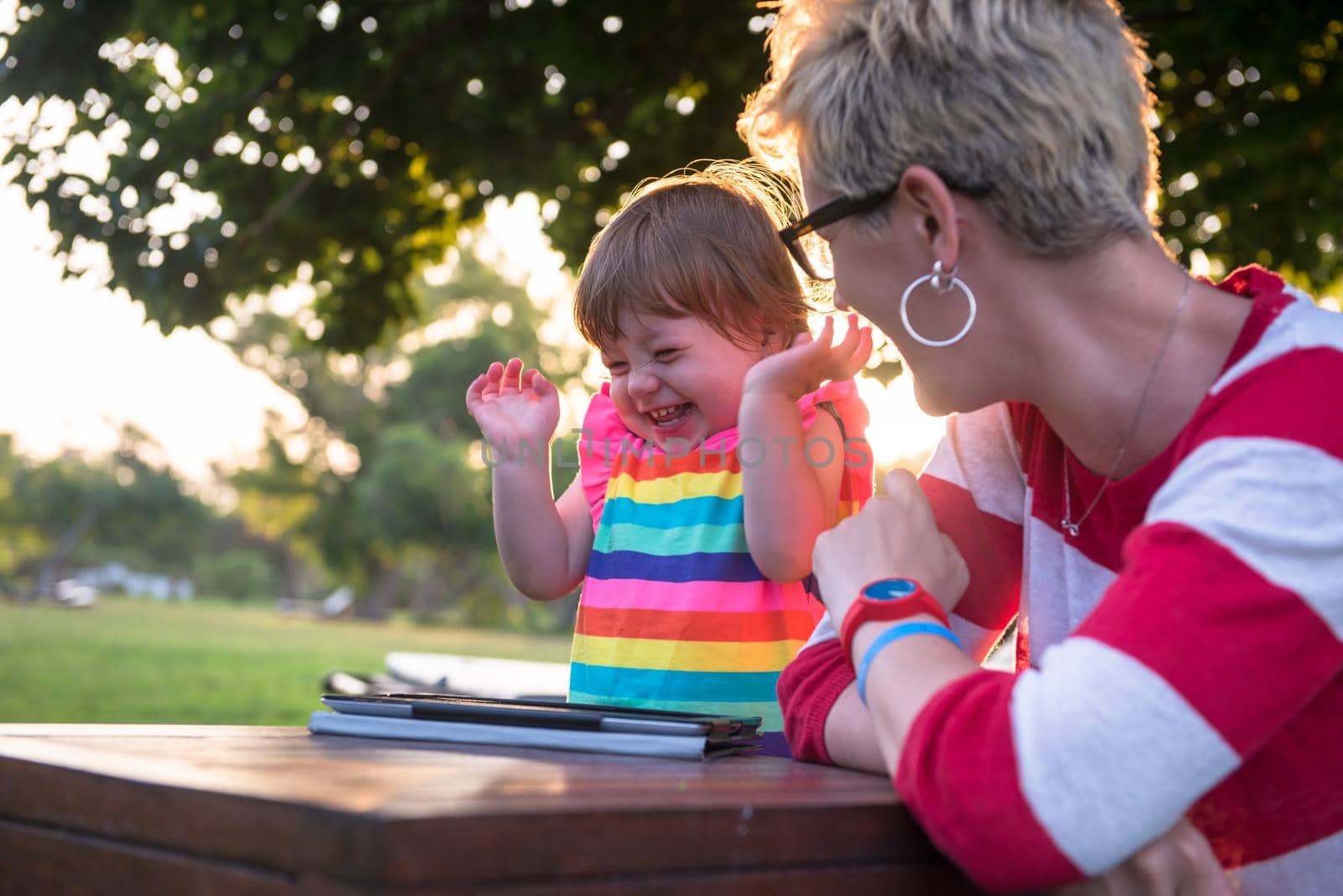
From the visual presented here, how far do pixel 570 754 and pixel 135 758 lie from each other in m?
0.40

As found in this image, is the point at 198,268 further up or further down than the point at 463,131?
further down

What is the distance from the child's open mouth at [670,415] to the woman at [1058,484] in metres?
0.63

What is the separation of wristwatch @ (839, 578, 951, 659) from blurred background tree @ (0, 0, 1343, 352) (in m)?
3.43

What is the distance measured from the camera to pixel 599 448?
2.49 m

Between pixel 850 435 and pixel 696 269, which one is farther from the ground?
pixel 696 269

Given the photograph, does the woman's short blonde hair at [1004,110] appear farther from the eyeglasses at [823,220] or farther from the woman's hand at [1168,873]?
the woman's hand at [1168,873]

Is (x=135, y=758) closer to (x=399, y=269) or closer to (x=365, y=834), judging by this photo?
(x=365, y=834)

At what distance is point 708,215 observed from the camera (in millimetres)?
2465

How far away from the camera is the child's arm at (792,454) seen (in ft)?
6.19

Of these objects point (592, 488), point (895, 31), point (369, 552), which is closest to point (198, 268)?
point (592, 488)

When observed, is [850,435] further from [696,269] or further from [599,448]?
[599,448]

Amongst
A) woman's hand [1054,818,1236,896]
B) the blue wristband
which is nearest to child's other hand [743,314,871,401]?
the blue wristband

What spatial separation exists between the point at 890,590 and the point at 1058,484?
1.14 ft

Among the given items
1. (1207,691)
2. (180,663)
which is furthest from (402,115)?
(180,663)
